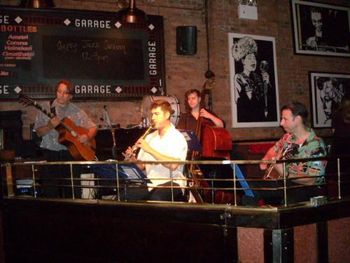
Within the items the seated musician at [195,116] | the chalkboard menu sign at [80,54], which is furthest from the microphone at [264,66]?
the seated musician at [195,116]

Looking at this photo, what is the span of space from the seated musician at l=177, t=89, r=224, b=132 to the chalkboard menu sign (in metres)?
1.51

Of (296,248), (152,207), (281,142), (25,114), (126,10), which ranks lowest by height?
(296,248)

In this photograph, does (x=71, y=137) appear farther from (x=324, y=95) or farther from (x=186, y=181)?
(x=324, y=95)

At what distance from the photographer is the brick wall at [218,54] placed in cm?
740

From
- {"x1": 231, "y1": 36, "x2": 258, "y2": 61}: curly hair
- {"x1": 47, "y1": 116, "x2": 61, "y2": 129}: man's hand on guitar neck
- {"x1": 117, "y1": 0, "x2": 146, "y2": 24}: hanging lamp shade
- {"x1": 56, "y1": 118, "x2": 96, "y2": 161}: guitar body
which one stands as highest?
{"x1": 117, "y1": 0, "x2": 146, "y2": 24}: hanging lamp shade

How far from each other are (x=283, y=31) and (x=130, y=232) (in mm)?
6553

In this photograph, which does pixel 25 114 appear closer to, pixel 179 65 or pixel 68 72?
pixel 68 72

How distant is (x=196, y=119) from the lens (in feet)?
19.7

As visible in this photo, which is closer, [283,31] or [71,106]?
[71,106]

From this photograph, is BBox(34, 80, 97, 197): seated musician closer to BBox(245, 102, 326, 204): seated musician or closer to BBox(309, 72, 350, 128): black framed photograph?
BBox(245, 102, 326, 204): seated musician

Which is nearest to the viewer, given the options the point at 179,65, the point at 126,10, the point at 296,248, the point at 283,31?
the point at 296,248

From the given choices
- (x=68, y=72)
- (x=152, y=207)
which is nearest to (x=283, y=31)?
(x=68, y=72)

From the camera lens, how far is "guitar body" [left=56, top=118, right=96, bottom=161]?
5805 millimetres

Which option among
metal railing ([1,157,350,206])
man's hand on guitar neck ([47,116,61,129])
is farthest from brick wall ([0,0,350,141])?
metal railing ([1,157,350,206])
